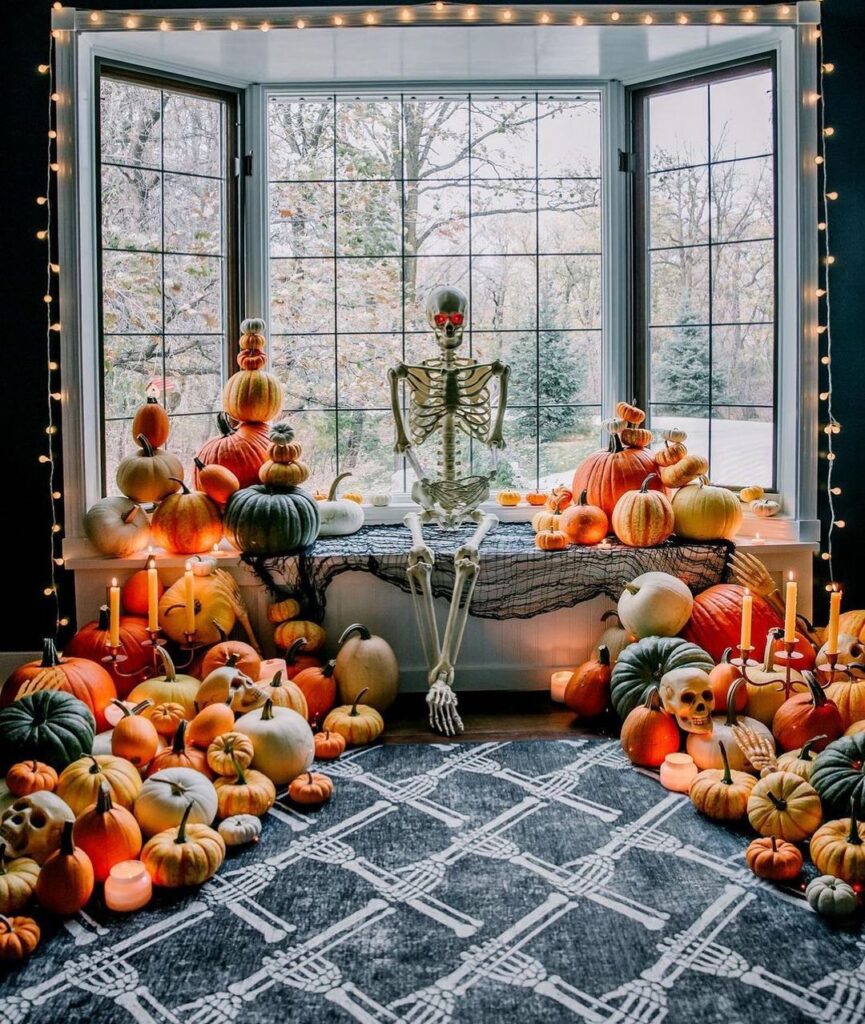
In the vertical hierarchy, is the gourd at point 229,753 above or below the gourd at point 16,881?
above

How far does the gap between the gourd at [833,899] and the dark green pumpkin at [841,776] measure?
1.11ft

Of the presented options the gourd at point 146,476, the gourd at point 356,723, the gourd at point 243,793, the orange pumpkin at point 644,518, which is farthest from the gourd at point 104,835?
the orange pumpkin at point 644,518

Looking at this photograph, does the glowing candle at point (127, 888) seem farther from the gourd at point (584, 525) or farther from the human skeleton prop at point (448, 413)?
the gourd at point (584, 525)

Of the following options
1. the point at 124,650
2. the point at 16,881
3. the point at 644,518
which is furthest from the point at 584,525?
the point at 16,881

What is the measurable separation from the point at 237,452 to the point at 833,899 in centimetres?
315

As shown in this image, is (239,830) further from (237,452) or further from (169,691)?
(237,452)

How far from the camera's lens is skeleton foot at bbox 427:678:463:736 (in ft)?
13.7

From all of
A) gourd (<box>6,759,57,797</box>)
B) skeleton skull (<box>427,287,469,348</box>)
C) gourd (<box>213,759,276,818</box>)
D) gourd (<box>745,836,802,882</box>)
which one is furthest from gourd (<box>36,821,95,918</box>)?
skeleton skull (<box>427,287,469,348</box>)

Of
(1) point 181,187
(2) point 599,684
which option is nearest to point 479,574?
(2) point 599,684

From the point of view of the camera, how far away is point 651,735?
3.74 meters

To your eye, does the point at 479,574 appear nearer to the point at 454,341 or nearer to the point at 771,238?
the point at 454,341

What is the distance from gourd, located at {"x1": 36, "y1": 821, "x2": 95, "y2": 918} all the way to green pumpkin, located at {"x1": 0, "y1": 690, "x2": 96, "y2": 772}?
2.41ft

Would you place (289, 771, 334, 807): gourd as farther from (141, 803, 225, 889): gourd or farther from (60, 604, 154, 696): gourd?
(60, 604, 154, 696): gourd

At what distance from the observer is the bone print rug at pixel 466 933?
237 cm
